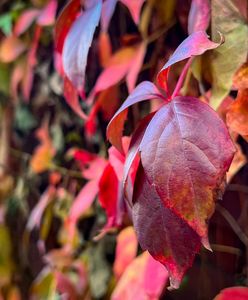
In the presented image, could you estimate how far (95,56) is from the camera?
820 millimetres

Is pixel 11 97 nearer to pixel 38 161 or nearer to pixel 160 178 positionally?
pixel 38 161

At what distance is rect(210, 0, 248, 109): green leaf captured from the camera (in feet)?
1.51

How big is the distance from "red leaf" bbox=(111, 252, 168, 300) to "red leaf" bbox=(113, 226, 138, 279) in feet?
0.11

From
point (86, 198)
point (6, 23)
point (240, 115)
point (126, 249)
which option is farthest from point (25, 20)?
point (240, 115)

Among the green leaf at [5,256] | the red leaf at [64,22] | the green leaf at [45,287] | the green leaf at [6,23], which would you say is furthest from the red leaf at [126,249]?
the green leaf at [6,23]

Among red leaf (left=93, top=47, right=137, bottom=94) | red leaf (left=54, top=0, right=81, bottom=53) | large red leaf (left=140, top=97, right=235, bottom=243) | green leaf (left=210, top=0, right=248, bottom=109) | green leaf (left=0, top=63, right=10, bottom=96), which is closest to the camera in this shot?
large red leaf (left=140, top=97, right=235, bottom=243)

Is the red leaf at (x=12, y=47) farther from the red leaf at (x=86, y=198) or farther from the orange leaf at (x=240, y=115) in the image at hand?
the orange leaf at (x=240, y=115)

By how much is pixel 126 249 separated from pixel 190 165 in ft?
1.02

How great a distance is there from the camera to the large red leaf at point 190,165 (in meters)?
0.35

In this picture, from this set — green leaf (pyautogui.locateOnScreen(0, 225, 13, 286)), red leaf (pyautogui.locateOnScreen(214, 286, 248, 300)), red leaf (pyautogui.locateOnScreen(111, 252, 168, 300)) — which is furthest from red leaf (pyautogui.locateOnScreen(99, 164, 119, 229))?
green leaf (pyautogui.locateOnScreen(0, 225, 13, 286))

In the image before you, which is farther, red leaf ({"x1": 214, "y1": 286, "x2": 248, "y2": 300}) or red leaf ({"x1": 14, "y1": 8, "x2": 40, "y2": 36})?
red leaf ({"x1": 14, "y1": 8, "x2": 40, "y2": 36})

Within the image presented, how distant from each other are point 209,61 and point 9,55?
540 mm

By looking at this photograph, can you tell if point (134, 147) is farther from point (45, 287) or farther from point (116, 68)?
point (45, 287)

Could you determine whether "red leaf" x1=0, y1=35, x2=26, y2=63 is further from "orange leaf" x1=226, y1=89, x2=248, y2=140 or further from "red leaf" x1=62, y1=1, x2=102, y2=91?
"orange leaf" x1=226, y1=89, x2=248, y2=140
